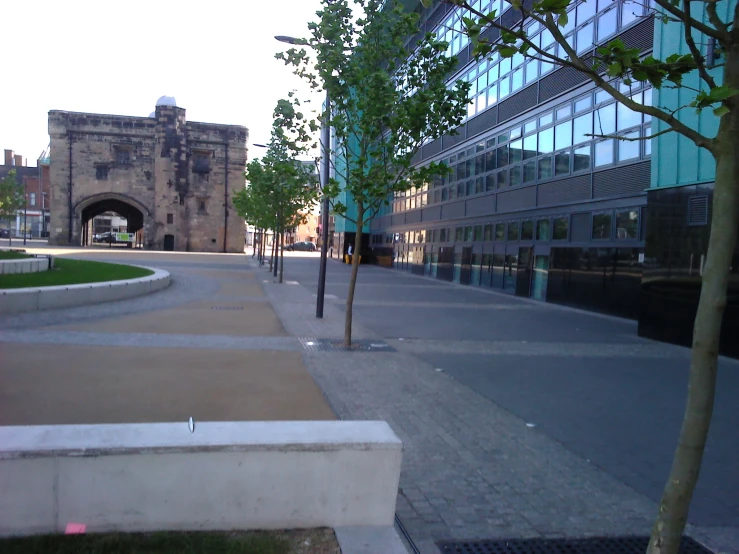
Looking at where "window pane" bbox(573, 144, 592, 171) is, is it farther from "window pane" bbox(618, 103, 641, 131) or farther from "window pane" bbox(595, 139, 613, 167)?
"window pane" bbox(618, 103, 641, 131)

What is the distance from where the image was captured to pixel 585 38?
2000 centimetres

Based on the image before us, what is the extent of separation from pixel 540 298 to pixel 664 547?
21113 mm

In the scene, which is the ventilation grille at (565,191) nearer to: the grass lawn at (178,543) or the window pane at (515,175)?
the window pane at (515,175)

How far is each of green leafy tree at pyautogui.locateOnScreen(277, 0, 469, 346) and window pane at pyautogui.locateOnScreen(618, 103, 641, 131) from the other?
7.69 meters

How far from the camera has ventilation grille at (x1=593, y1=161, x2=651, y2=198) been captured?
1736 centimetres

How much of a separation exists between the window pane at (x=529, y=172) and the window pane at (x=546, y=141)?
725 mm

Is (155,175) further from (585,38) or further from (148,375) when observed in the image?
(148,375)

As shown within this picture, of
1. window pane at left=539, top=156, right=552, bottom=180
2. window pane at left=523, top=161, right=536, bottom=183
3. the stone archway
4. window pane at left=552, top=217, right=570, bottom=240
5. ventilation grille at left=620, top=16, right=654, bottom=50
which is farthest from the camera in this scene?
the stone archway

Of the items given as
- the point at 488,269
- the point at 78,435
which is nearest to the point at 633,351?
the point at 78,435

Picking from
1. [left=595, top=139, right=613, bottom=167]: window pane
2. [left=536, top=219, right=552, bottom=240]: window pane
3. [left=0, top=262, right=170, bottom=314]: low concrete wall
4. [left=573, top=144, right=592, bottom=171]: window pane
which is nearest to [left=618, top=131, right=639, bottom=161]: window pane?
[left=595, top=139, right=613, bottom=167]: window pane

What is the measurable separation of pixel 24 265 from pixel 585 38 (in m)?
16.9

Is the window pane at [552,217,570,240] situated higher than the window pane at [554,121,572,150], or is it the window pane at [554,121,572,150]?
the window pane at [554,121,572,150]

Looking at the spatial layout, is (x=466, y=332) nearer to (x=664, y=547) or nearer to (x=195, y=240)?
(x=664, y=547)

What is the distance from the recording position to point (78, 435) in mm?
3990
